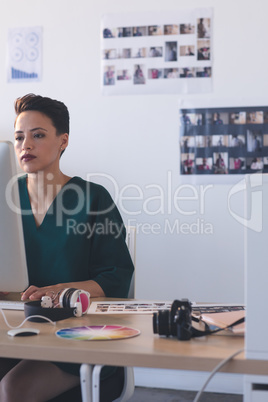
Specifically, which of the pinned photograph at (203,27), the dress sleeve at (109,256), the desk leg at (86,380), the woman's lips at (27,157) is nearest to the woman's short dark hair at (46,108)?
the woman's lips at (27,157)

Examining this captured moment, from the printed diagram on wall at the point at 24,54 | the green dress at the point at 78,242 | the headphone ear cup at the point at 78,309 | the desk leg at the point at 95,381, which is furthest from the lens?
the printed diagram on wall at the point at 24,54

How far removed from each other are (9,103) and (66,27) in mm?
513

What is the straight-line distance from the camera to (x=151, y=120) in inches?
109

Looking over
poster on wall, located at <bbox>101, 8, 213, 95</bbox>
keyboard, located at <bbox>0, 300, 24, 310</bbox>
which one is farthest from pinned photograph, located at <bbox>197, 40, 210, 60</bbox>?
keyboard, located at <bbox>0, 300, 24, 310</bbox>

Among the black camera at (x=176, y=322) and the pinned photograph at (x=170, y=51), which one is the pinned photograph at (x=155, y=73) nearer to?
the pinned photograph at (x=170, y=51)

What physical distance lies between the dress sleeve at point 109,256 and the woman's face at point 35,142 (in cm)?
23

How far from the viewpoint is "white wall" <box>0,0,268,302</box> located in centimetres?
266

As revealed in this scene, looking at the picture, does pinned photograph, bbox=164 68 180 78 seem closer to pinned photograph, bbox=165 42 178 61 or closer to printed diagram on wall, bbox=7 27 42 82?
pinned photograph, bbox=165 42 178 61

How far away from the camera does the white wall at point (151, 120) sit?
2662mm

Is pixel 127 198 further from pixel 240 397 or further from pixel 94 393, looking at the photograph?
pixel 94 393

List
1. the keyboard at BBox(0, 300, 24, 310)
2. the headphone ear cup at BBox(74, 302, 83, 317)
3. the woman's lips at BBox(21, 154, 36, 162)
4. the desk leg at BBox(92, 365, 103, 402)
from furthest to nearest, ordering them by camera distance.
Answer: the woman's lips at BBox(21, 154, 36, 162), the keyboard at BBox(0, 300, 24, 310), the headphone ear cup at BBox(74, 302, 83, 317), the desk leg at BBox(92, 365, 103, 402)

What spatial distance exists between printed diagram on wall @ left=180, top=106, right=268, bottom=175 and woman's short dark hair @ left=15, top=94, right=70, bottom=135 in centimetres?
101

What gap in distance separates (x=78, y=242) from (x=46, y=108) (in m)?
0.48

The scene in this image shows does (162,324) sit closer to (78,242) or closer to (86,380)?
(86,380)
